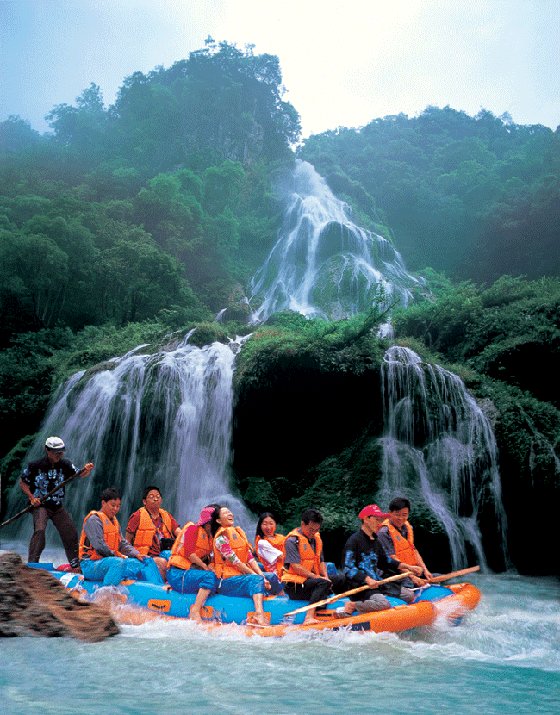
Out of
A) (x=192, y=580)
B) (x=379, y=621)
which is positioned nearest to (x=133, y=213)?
(x=192, y=580)

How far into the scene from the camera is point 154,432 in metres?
14.0

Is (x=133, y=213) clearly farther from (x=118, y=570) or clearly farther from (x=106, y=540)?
(x=118, y=570)

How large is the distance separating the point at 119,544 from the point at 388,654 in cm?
312

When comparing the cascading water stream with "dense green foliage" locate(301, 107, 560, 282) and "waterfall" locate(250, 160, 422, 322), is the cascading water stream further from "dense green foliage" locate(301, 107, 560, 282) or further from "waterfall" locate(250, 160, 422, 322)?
"dense green foliage" locate(301, 107, 560, 282)

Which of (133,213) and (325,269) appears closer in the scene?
(133,213)

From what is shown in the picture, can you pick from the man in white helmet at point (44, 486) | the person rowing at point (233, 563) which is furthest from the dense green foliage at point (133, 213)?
the person rowing at point (233, 563)

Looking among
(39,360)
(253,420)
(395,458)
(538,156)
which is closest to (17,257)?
(39,360)

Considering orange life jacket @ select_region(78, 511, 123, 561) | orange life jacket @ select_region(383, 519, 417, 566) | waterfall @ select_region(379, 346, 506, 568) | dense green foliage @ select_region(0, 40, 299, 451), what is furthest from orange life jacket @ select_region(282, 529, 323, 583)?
dense green foliage @ select_region(0, 40, 299, 451)

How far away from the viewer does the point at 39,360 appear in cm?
1920

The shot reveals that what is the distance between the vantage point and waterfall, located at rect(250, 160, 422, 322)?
29719mm

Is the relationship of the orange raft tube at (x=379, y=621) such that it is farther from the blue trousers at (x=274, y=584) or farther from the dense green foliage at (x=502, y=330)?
the dense green foliage at (x=502, y=330)

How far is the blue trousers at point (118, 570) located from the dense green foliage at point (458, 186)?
95.3 feet

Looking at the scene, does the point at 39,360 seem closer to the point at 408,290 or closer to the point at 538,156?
the point at 408,290

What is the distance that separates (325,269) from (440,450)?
62.9 feet
